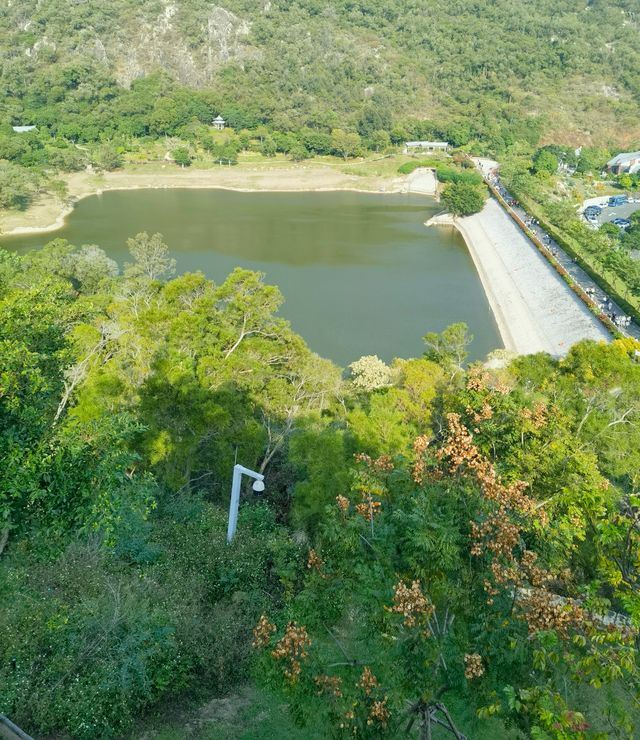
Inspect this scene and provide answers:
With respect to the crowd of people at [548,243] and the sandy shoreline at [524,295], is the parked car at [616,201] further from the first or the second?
the sandy shoreline at [524,295]

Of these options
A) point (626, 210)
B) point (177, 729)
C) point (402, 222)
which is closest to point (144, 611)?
point (177, 729)

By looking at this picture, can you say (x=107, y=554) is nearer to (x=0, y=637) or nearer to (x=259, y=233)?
(x=0, y=637)

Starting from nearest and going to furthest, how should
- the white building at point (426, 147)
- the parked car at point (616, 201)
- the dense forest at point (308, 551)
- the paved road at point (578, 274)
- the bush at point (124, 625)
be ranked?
the dense forest at point (308, 551), the bush at point (124, 625), the paved road at point (578, 274), the parked car at point (616, 201), the white building at point (426, 147)

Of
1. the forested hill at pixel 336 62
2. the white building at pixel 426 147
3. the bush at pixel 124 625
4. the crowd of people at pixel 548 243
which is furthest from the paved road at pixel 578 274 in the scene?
the forested hill at pixel 336 62

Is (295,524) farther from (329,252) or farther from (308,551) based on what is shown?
(329,252)

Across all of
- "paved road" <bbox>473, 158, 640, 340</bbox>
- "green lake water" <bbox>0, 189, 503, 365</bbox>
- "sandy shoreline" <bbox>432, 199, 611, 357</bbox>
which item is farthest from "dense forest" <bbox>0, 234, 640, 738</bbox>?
"paved road" <bbox>473, 158, 640, 340</bbox>

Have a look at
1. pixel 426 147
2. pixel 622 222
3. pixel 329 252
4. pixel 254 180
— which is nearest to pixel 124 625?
pixel 329 252
